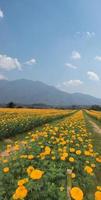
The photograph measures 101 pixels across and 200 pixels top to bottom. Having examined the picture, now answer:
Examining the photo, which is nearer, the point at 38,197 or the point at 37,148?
the point at 38,197

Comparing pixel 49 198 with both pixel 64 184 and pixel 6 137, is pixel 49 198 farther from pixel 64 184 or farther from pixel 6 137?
pixel 6 137

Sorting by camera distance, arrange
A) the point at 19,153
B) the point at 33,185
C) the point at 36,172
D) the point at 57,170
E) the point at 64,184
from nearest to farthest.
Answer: the point at 36,172, the point at 33,185, the point at 64,184, the point at 57,170, the point at 19,153

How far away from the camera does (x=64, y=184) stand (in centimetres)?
381

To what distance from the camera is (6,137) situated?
13.3 meters

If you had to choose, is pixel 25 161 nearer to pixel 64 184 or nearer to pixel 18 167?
pixel 18 167

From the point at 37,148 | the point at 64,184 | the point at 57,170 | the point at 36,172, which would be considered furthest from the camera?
the point at 37,148

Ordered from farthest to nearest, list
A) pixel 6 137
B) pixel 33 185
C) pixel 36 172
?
pixel 6 137 → pixel 33 185 → pixel 36 172

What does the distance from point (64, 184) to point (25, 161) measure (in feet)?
3.47

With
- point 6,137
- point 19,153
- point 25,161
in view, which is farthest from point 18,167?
point 6,137

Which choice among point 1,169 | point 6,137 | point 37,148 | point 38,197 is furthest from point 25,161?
point 6,137

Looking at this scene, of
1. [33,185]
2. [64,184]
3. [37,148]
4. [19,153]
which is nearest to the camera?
[33,185]

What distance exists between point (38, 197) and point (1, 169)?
1.18 m

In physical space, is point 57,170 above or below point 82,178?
above

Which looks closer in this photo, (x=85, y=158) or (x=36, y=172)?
(x=36, y=172)
